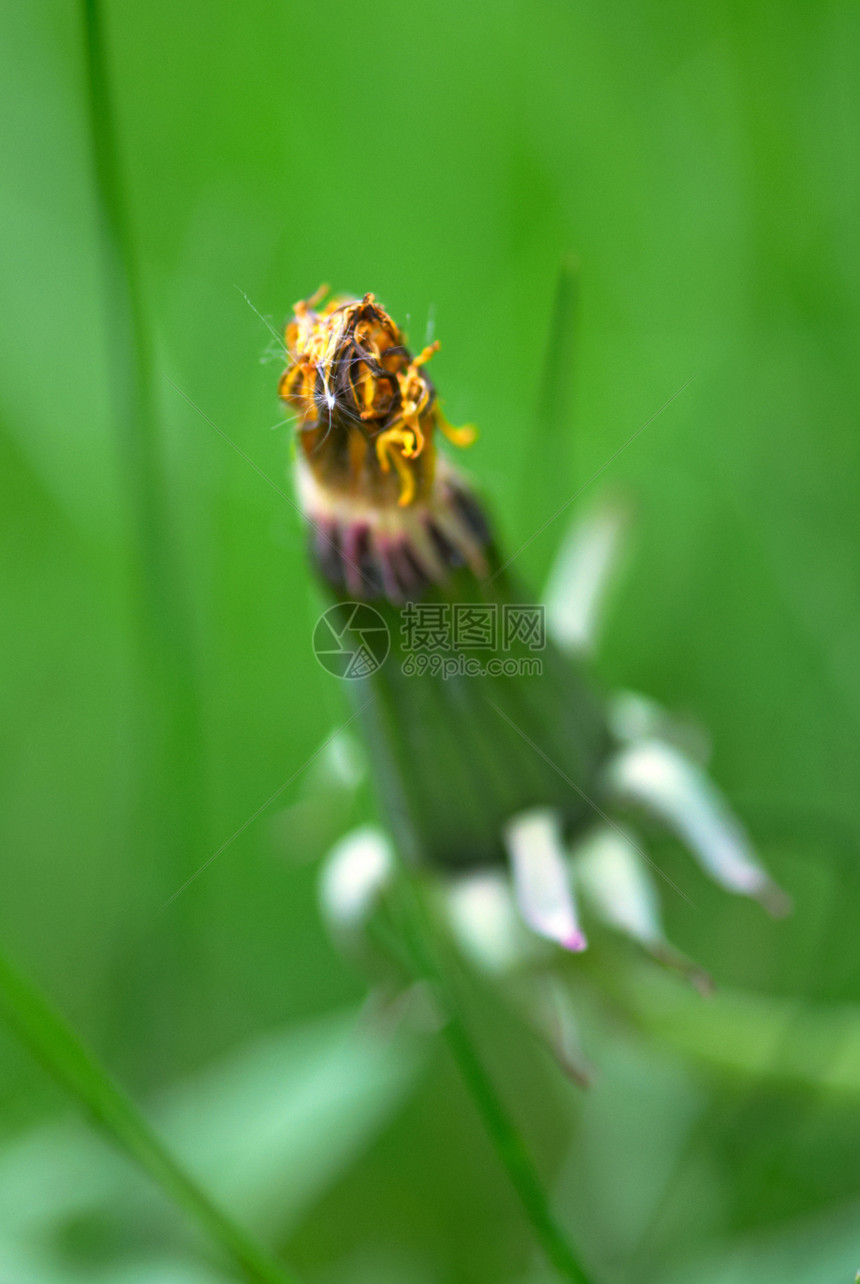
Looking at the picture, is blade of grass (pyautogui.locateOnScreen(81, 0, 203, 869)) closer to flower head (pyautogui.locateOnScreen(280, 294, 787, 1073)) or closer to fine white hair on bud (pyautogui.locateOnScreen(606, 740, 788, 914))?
flower head (pyautogui.locateOnScreen(280, 294, 787, 1073))

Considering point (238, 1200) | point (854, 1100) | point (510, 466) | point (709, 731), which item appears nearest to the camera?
point (854, 1100)

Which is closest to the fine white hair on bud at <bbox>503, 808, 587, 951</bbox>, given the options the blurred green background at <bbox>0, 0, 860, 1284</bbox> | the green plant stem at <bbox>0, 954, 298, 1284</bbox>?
the blurred green background at <bbox>0, 0, 860, 1284</bbox>

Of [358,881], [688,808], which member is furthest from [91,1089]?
[688,808]

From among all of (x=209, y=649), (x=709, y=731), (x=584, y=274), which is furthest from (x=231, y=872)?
(x=584, y=274)

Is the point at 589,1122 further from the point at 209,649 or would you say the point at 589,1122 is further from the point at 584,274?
the point at 584,274

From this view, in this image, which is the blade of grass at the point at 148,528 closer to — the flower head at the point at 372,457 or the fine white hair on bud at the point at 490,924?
the flower head at the point at 372,457

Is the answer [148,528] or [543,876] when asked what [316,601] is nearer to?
[148,528]
